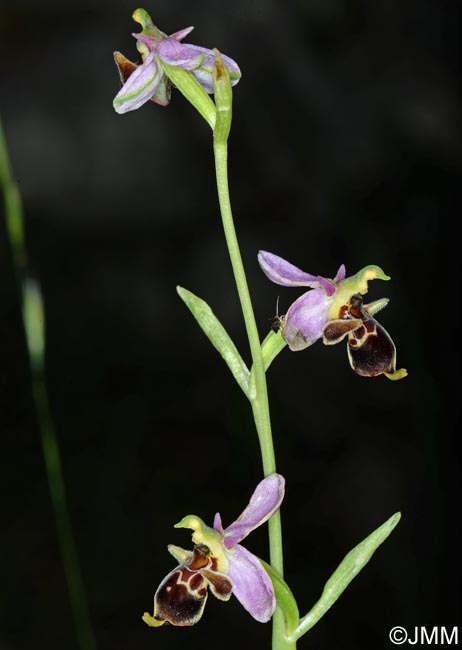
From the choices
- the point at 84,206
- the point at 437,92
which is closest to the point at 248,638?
the point at 84,206

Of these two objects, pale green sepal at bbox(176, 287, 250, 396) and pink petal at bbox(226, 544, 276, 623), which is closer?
pink petal at bbox(226, 544, 276, 623)

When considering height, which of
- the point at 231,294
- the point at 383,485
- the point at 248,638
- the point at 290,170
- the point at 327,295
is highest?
the point at 290,170

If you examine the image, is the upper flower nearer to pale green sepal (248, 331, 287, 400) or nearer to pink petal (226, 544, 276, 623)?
pale green sepal (248, 331, 287, 400)

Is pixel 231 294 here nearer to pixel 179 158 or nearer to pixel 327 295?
pixel 179 158

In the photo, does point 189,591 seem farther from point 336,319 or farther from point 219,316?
point 219,316

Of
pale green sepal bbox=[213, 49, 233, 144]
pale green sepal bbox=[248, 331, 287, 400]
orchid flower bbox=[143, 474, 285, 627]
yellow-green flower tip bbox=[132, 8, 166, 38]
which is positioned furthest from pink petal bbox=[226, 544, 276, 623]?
yellow-green flower tip bbox=[132, 8, 166, 38]

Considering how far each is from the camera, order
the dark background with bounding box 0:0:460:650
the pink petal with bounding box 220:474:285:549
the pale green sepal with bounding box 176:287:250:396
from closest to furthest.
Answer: the pink petal with bounding box 220:474:285:549, the pale green sepal with bounding box 176:287:250:396, the dark background with bounding box 0:0:460:650
